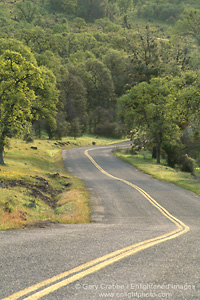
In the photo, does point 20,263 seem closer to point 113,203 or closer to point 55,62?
point 113,203

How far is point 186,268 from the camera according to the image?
627 cm

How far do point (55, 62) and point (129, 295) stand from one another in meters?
81.1

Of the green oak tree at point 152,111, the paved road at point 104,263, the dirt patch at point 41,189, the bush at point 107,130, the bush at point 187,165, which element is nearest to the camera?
the paved road at point 104,263

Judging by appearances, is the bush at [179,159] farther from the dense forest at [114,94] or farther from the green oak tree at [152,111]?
the green oak tree at [152,111]

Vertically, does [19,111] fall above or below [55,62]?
below

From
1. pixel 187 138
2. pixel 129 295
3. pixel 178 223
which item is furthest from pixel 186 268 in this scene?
pixel 187 138

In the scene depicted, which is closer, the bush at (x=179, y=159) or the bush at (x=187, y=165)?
the bush at (x=187, y=165)

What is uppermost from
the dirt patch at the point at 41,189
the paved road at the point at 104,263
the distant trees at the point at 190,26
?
the distant trees at the point at 190,26

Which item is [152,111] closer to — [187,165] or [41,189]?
[187,165]

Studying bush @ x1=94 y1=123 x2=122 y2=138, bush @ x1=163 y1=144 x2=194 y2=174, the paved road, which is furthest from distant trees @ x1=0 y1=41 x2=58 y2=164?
bush @ x1=94 y1=123 x2=122 y2=138

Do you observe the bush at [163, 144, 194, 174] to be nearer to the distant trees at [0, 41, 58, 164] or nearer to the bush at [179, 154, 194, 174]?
the bush at [179, 154, 194, 174]

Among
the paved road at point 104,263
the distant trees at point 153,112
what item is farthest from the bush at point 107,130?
the paved road at point 104,263

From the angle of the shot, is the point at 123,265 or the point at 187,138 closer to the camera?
the point at 123,265

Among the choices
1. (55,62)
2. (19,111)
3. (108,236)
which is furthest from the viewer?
(55,62)
